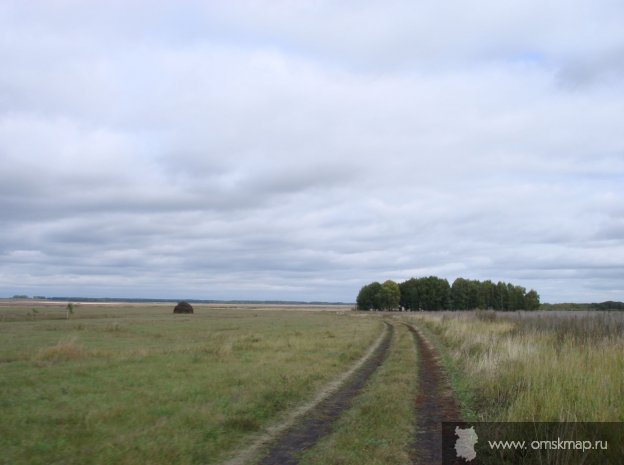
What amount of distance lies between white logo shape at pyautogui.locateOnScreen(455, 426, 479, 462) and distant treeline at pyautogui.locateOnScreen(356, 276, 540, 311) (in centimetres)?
14995

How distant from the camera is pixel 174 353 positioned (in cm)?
2433

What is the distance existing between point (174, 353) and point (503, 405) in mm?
16446

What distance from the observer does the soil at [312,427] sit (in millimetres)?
9203

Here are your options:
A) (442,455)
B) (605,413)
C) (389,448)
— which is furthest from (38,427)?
(605,413)

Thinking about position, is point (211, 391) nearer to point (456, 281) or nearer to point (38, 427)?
point (38, 427)

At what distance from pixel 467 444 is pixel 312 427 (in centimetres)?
365

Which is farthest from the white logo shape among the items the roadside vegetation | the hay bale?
the hay bale

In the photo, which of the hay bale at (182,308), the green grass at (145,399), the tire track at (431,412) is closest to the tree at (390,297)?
the hay bale at (182,308)

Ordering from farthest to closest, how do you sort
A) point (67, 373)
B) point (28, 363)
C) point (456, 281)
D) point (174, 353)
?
point (456, 281)
point (174, 353)
point (28, 363)
point (67, 373)

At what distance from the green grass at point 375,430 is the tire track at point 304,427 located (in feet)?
0.92

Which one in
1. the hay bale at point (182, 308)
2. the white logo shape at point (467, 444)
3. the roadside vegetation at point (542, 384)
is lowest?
the hay bale at point (182, 308)

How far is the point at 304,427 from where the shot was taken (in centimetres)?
1139

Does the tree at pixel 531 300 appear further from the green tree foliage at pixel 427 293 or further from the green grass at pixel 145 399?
the green grass at pixel 145 399

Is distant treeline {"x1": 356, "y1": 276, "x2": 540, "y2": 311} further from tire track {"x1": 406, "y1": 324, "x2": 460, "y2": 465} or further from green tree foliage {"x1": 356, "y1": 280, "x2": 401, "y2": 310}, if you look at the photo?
tire track {"x1": 406, "y1": 324, "x2": 460, "y2": 465}
